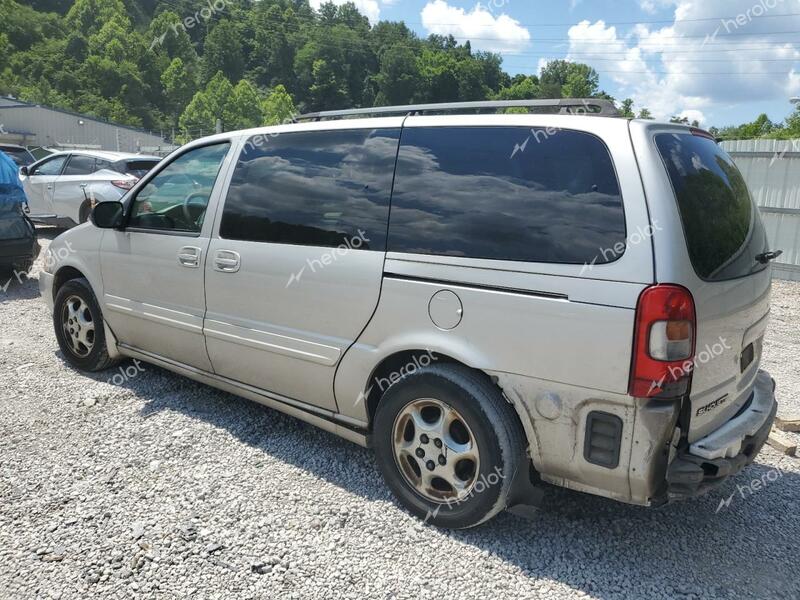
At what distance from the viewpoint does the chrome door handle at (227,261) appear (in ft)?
11.5

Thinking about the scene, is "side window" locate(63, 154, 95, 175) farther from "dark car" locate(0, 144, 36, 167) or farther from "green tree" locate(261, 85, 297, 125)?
"green tree" locate(261, 85, 297, 125)

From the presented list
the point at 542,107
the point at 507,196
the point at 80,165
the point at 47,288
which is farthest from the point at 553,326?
the point at 80,165

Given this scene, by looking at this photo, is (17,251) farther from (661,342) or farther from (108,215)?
(661,342)

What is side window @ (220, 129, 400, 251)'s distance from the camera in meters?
3.03

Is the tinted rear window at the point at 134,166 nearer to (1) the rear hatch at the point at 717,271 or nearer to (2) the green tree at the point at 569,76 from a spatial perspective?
(1) the rear hatch at the point at 717,271

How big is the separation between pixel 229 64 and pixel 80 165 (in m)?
119

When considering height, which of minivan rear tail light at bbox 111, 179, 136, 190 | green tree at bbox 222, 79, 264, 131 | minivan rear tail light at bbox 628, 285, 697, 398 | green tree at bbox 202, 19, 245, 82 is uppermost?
green tree at bbox 202, 19, 245, 82

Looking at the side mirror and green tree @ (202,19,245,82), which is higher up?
green tree @ (202,19,245,82)

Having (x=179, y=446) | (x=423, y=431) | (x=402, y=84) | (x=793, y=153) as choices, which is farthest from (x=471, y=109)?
(x=402, y=84)

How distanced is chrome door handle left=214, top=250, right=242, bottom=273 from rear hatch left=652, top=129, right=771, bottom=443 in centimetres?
229

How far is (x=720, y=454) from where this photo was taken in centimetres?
246

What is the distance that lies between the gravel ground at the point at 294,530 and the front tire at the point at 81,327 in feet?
2.42

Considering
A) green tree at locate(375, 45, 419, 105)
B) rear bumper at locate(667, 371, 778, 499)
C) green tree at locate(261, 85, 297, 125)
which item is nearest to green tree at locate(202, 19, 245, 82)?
green tree at locate(375, 45, 419, 105)

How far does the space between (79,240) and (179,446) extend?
2.02 metres
